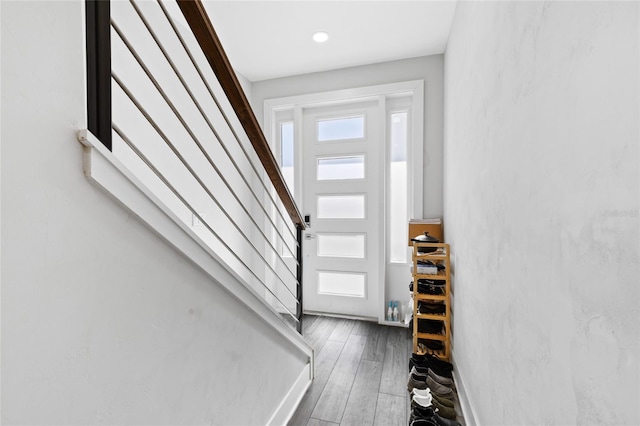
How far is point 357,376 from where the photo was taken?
1.96 metres

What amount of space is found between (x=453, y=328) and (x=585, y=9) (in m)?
1.92

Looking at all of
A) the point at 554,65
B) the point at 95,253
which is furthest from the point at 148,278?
the point at 554,65

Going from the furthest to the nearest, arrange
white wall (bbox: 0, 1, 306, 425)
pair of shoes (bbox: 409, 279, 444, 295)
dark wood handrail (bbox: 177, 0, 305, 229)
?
pair of shoes (bbox: 409, 279, 444, 295)
dark wood handrail (bbox: 177, 0, 305, 229)
white wall (bbox: 0, 1, 306, 425)

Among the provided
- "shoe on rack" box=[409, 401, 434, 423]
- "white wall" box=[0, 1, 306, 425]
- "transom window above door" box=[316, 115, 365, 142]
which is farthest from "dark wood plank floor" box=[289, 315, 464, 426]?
"transom window above door" box=[316, 115, 365, 142]

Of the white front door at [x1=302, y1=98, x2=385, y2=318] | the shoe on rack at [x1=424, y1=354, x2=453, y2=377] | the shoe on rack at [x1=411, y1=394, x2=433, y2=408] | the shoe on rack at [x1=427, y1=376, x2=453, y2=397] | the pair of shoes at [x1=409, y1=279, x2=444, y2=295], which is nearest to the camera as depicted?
the shoe on rack at [x1=411, y1=394, x2=433, y2=408]

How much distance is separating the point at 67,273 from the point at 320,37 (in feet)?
8.05

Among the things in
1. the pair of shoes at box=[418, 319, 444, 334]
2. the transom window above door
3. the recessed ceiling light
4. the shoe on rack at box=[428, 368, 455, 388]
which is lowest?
the shoe on rack at box=[428, 368, 455, 388]

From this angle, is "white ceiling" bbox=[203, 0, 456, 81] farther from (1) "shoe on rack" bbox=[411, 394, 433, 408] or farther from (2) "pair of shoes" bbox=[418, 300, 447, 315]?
(1) "shoe on rack" bbox=[411, 394, 433, 408]

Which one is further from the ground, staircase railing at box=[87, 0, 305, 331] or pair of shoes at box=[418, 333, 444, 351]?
staircase railing at box=[87, 0, 305, 331]

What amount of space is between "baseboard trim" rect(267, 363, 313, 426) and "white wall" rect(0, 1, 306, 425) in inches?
31.0

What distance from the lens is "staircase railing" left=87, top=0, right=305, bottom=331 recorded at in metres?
0.66

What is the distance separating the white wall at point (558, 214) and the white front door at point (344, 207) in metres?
1.57

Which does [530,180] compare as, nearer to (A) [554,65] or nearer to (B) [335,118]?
(A) [554,65]

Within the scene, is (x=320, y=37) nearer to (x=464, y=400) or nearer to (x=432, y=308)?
(x=432, y=308)
